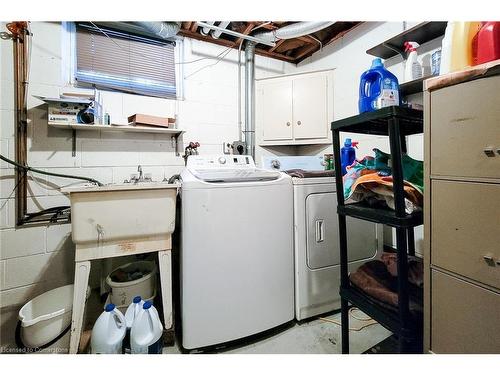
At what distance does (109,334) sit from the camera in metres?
1.11

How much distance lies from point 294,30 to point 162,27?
111 cm

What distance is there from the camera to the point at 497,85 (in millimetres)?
629

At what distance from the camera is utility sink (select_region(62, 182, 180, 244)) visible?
3.65 ft

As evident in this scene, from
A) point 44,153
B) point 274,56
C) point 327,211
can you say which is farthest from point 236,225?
point 274,56

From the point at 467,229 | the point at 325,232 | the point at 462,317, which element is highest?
the point at 467,229

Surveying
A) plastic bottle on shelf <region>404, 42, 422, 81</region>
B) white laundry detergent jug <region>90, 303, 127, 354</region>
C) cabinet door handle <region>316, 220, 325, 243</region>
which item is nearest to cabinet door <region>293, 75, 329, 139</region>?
plastic bottle on shelf <region>404, 42, 422, 81</region>

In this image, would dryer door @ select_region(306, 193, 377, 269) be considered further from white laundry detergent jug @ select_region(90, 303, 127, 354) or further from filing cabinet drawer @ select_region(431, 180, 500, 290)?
white laundry detergent jug @ select_region(90, 303, 127, 354)

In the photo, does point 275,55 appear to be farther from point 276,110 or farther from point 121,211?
point 121,211

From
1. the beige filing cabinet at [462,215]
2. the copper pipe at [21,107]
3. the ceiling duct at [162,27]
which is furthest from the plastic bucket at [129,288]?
the ceiling duct at [162,27]

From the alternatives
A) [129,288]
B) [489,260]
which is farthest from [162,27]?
[489,260]

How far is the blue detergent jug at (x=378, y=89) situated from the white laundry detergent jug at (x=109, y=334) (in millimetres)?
1640

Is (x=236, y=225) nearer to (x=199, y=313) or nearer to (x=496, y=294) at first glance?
(x=199, y=313)

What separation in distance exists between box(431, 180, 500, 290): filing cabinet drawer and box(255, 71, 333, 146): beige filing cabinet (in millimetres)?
1484

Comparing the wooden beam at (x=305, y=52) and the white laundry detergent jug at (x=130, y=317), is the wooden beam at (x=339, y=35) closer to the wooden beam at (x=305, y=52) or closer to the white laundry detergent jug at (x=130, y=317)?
the wooden beam at (x=305, y=52)
